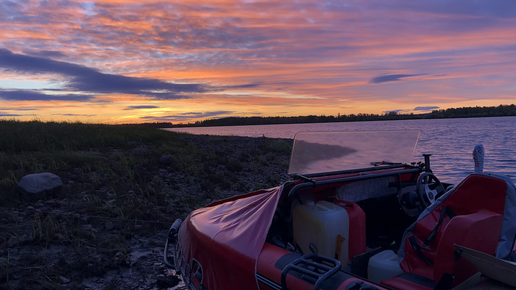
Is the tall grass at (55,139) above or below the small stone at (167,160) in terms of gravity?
above

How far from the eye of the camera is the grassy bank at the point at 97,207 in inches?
173

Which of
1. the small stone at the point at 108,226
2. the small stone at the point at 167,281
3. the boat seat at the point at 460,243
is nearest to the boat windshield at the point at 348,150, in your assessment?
the boat seat at the point at 460,243

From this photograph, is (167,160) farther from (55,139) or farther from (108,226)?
(108,226)

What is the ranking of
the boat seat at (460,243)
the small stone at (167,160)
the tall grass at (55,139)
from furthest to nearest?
the tall grass at (55,139) → the small stone at (167,160) → the boat seat at (460,243)

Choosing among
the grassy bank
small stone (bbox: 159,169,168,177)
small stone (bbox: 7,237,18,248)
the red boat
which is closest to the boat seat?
the red boat

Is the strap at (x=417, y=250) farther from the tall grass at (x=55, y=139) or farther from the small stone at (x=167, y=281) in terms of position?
the tall grass at (x=55, y=139)

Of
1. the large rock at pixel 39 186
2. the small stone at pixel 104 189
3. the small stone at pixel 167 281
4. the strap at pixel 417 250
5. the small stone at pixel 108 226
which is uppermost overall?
the strap at pixel 417 250

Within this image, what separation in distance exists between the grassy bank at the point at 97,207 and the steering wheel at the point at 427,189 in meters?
3.10

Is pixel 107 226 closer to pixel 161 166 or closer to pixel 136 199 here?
pixel 136 199

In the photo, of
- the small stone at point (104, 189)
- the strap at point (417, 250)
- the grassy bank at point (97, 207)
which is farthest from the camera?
the small stone at point (104, 189)

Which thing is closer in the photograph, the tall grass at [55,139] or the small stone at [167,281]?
the small stone at [167,281]

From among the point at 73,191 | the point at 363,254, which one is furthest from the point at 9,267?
the point at 363,254

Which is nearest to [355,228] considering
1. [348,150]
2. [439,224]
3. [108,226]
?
[439,224]

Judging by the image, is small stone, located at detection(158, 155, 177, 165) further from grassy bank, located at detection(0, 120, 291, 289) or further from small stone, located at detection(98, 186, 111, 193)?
small stone, located at detection(98, 186, 111, 193)
